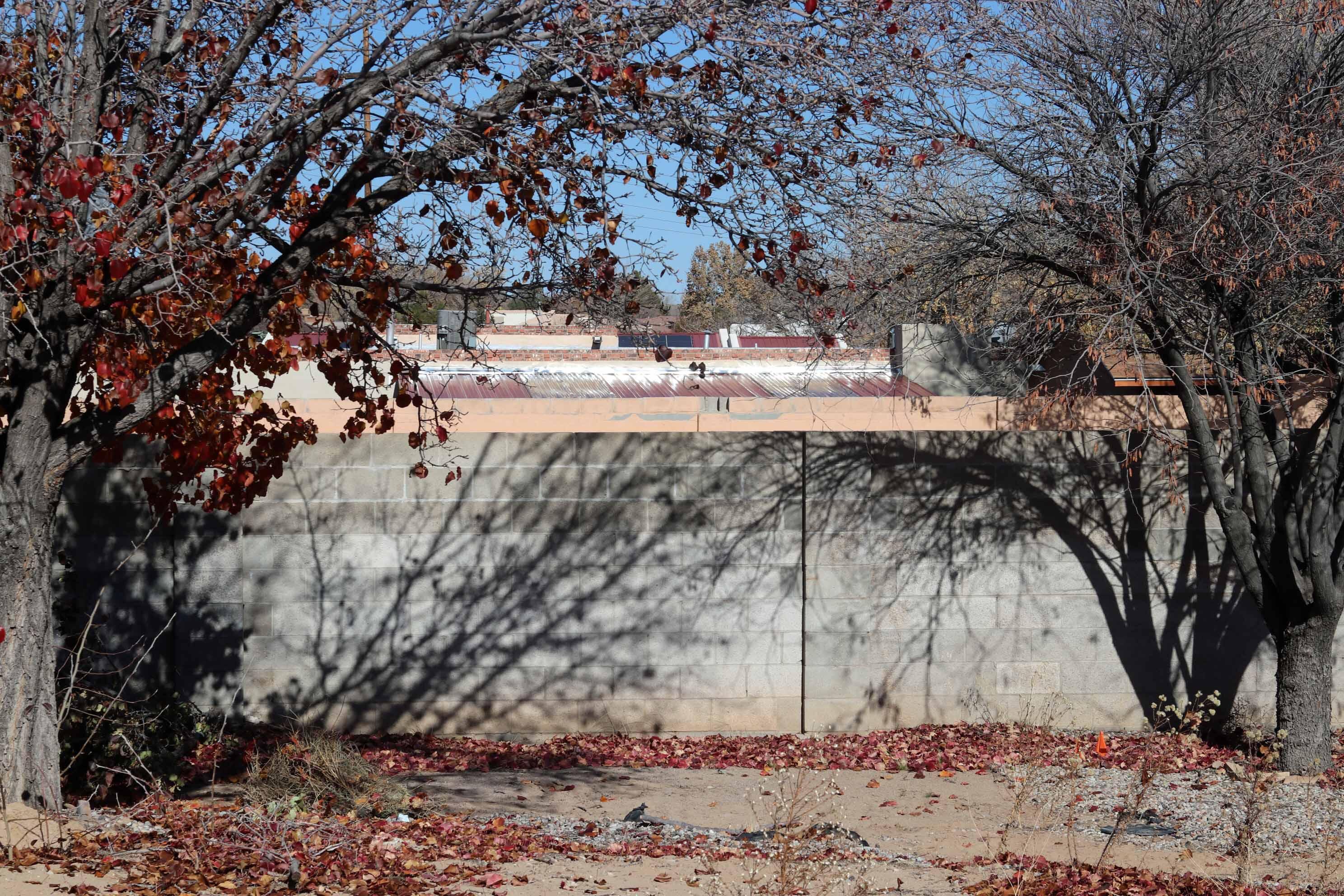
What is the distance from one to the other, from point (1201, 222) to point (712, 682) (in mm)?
4879

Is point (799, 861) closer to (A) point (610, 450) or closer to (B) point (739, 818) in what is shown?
(B) point (739, 818)

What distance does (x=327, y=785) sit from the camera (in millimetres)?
6410

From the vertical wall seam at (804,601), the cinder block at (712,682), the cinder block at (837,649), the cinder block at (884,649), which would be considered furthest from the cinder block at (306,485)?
the cinder block at (884,649)

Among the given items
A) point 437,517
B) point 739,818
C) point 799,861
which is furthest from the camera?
point 437,517

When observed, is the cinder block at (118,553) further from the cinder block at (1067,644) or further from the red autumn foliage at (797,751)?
the cinder block at (1067,644)

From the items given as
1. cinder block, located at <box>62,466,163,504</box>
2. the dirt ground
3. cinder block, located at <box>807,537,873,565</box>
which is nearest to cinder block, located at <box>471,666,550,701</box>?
the dirt ground

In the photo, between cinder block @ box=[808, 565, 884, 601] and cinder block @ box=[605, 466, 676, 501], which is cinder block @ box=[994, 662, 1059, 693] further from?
cinder block @ box=[605, 466, 676, 501]

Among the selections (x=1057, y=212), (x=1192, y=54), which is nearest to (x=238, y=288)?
(x=1057, y=212)

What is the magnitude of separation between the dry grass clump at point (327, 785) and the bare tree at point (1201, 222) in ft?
15.0

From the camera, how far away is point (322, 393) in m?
17.0

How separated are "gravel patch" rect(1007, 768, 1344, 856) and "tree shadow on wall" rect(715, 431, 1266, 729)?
1164 mm

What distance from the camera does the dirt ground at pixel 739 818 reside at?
17.5 ft

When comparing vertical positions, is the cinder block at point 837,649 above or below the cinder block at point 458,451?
below

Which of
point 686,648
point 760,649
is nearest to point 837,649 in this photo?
point 760,649
